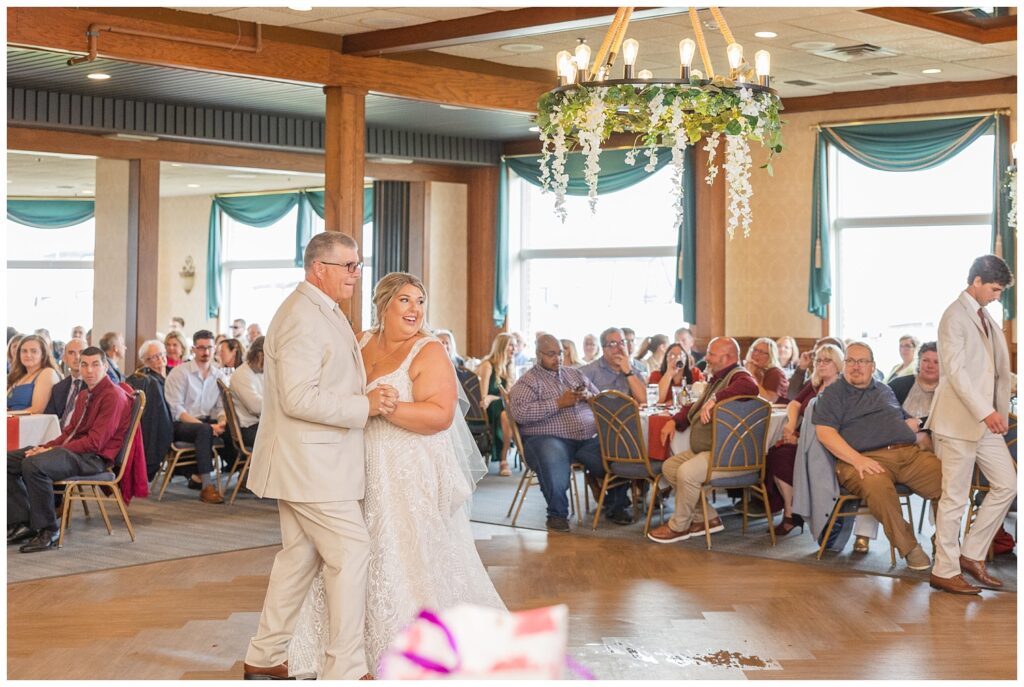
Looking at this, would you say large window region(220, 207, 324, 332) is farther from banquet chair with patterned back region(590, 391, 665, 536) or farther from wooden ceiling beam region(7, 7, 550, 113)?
banquet chair with patterned back region(590, 391, 665, 536)

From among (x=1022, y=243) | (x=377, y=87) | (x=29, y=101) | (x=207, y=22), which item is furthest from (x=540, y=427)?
(x=29, y=101)

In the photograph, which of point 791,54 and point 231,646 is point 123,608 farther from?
point 791,54

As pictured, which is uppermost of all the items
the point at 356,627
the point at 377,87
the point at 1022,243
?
the point at 377,87

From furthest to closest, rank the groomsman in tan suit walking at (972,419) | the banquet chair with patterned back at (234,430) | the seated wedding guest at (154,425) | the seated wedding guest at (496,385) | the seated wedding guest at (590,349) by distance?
the seated wedding guest at (590,349), the seated wedding guest at (496,385), the banquet chair with patterned back at (234,430), the seated wedding guest at (154,425), the groomsman in tan suit walking at (972,419)

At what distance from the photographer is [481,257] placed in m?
15.9

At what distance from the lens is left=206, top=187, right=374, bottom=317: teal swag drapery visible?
19.3 meters

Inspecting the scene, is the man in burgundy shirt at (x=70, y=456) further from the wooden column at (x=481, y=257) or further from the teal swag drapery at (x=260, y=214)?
the teal swag drapery at (x=260, y=214)

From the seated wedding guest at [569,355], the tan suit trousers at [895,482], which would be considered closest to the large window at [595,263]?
the seated wedding guest at [569,355]

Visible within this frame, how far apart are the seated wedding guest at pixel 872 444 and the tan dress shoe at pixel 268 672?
12.0ft

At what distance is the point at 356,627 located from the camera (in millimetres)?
4328

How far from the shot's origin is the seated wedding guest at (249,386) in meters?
9.00

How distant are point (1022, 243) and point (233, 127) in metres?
11.1

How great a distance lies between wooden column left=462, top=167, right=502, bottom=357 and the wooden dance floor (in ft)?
28.7

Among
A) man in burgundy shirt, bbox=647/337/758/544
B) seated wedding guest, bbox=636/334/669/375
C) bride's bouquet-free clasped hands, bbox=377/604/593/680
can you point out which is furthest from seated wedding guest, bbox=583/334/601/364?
bride's bouquet-free clasped hands, bbox=377/604/593/680
